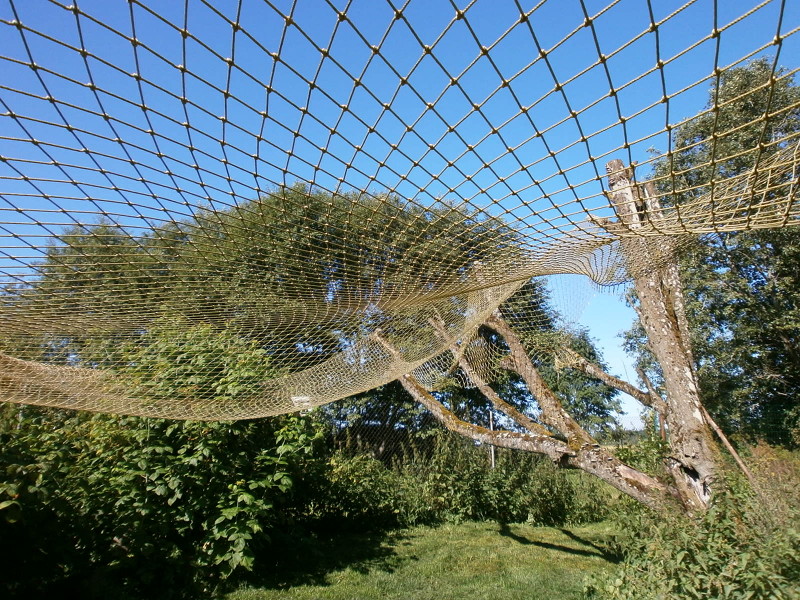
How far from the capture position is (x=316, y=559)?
13.4 ft

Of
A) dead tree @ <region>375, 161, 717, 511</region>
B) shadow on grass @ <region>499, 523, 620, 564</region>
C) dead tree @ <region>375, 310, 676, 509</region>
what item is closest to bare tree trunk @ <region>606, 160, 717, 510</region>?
dead tree @ <region>375, 161, 717, 511</region>

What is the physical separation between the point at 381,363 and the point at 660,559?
6.19 ft

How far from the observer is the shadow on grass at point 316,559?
352 centimetres

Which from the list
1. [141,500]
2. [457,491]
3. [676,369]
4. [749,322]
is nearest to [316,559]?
[141,500]

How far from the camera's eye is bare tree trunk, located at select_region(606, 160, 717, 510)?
2.54m

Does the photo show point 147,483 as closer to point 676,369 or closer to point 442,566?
point 442,566

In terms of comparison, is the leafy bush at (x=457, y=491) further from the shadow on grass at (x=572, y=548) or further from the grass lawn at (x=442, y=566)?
the shadow on grass at (x=572, y=548)

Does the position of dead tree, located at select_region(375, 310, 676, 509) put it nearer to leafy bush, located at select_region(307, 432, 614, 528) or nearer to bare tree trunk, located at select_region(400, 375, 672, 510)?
bare tree trunk, located at select_region(400, 375, 672, 510)

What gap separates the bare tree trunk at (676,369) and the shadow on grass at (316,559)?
2487mm

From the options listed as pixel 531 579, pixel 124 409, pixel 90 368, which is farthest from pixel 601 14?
pixel 531 579

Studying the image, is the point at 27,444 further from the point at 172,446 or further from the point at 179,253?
the point at 179,253

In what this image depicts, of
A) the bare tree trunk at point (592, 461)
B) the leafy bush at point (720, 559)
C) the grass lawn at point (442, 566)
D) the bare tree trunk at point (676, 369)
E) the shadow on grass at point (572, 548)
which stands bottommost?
the shadow on grass at point (572, 548)

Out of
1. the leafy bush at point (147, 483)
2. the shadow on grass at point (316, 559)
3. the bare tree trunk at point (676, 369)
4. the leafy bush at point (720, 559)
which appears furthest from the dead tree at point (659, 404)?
the shadow on grass at point (316, 559)

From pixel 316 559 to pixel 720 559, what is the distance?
314 cm
